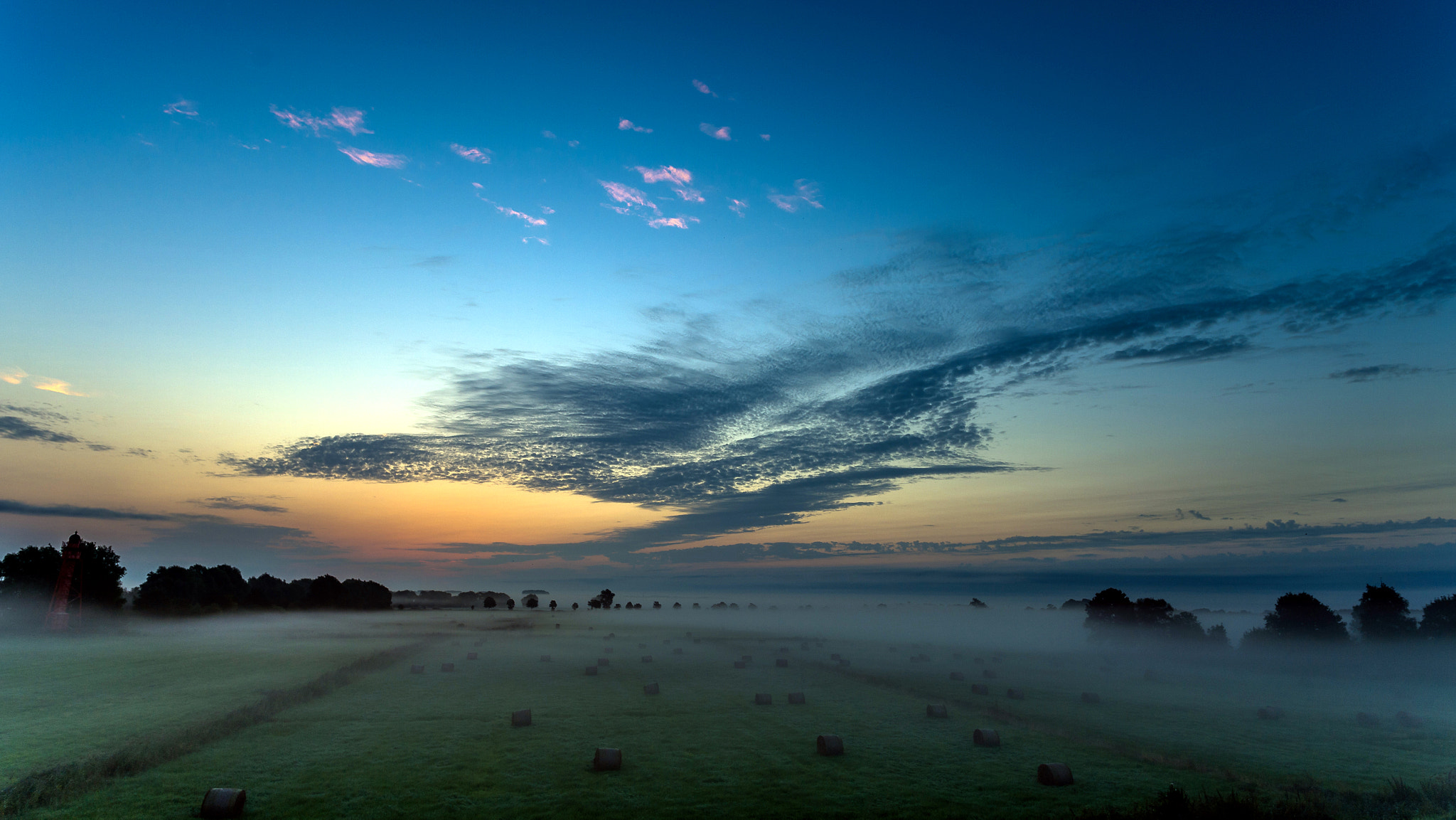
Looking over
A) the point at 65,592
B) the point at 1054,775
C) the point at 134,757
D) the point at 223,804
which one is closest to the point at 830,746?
the point at 1054,775

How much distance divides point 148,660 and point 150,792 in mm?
29085

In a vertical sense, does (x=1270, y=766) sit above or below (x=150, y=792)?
below

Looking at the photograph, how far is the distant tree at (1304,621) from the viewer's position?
65.0 meters

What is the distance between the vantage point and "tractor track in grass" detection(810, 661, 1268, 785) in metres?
17.1

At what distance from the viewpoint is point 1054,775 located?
1522cm

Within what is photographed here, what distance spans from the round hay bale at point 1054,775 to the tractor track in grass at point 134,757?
20.8 meters

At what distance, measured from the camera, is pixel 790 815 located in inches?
521

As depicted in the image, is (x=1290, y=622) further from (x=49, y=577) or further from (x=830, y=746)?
(x=49, y=577)

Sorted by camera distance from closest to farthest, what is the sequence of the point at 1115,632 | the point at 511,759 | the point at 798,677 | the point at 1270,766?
the point at 511,759 → the point at 1270,766 → the point at 798,677 → the point at 1115,632

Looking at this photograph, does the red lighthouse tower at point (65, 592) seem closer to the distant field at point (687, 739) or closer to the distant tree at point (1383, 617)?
the distant field at point (687, 739)

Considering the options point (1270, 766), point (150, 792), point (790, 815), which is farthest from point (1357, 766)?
point (150, 792)

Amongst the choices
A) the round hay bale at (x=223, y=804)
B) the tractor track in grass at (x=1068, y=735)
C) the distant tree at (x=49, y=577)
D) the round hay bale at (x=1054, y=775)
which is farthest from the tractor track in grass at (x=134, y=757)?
the distant tree at (x=49, y=577)

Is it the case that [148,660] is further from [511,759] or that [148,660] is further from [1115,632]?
[1115,632]

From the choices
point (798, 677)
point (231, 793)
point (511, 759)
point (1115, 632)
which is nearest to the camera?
point (231, 793)
